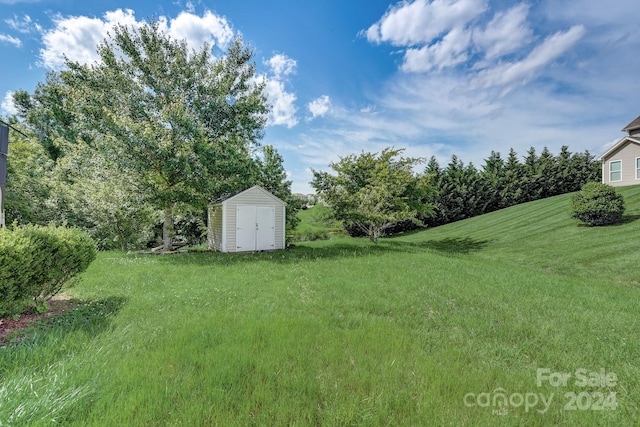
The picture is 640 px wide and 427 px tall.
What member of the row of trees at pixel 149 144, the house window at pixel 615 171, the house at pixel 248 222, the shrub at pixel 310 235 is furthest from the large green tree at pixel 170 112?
the house window at pixel 615 171

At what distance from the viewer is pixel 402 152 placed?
51.7ft

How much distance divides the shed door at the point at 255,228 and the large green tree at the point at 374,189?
3368 millimetres

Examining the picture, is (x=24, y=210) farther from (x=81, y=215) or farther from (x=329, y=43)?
(x=329, y=43)

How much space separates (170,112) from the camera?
35.4ft

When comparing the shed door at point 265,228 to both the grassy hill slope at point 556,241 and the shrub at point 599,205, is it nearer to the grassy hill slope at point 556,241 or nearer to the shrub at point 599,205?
the grassy hill slope at point 556,241

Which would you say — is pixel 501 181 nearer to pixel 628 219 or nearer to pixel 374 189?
pixel 628 219

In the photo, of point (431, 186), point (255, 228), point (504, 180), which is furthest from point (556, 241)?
point (504, 180)

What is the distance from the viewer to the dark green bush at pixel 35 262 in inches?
131

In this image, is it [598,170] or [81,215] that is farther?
[598,170]

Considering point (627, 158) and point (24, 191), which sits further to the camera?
point (627, 158)

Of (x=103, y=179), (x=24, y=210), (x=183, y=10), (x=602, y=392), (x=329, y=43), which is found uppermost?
(x=183, y=10)

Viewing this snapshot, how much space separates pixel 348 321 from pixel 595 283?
24.6ft

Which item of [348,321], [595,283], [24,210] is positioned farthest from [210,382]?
[24,210]

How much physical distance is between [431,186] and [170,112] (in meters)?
14.4
